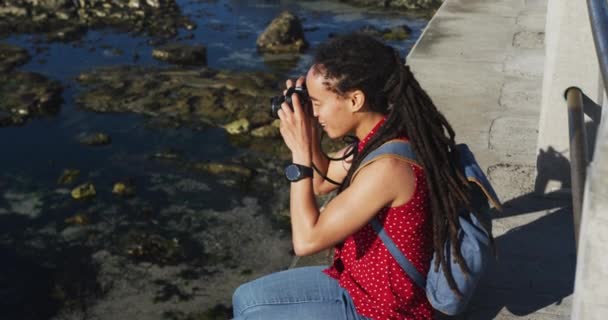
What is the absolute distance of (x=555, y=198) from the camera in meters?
4.04

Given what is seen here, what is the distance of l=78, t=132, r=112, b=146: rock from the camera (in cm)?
937

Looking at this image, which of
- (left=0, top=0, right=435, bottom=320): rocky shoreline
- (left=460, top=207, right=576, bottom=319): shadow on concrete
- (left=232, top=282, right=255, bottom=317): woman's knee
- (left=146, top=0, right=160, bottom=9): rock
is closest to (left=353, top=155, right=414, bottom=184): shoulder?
(left=232, top=282, right=255, bottom=317): woman's knee

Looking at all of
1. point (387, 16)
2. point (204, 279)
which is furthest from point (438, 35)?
point (387, 16)

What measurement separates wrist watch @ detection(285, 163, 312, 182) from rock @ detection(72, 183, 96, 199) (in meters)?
6.07

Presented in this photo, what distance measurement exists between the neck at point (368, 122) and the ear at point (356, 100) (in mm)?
51

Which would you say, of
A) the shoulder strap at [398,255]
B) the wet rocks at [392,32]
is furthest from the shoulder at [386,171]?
the wet rocks at [392,32]

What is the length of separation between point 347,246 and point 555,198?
188 cm

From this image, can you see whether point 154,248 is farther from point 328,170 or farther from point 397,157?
A: point 397,157

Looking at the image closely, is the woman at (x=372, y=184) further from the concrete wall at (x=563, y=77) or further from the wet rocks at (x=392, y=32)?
the wet rocks at (x=392, y=32)

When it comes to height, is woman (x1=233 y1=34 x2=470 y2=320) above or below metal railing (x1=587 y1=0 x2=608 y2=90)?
below

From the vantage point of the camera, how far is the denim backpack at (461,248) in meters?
2.42

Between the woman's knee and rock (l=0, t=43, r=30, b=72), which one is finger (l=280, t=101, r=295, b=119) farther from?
rock (l=0, t=43, r=30, b=72)

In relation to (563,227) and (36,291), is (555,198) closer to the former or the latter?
(563,227)

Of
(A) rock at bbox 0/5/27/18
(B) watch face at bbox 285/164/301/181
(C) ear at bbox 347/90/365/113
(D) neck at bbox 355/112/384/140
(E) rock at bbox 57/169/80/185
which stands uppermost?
(C) ear at bbox 347/90/365/113
